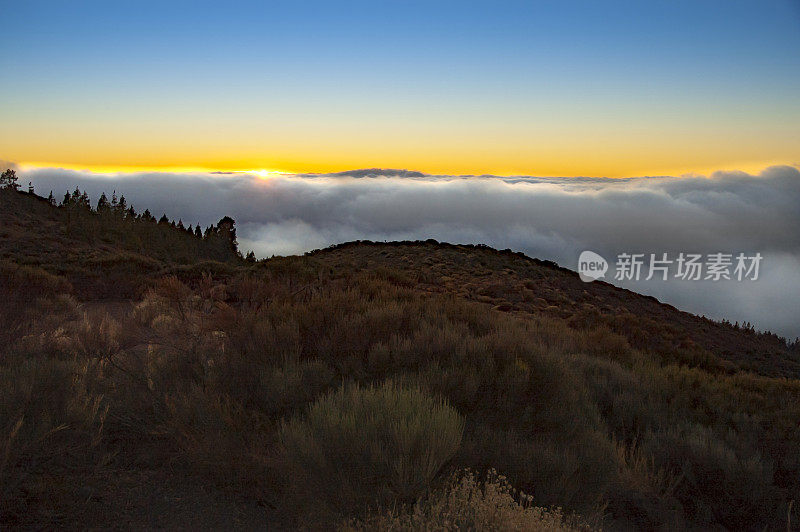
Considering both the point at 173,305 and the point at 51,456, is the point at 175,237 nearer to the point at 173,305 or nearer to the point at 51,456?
the point at 173,305

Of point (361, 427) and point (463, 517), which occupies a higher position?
point (361, 427)

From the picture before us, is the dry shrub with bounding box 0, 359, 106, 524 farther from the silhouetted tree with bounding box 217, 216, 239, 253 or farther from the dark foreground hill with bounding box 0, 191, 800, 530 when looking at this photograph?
the silhouetted tree with bounding box 217, 216, 239, 253

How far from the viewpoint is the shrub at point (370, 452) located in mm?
3117

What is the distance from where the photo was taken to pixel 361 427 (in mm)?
3389

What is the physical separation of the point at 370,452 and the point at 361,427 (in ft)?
0.62

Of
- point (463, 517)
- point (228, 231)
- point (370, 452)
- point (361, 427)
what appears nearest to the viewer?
point (463, 517)

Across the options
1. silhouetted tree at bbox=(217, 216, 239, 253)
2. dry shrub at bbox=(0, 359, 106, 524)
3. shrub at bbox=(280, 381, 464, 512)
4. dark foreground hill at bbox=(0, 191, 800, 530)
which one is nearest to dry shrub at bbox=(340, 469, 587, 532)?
dark foreground hill at bbox=(0, 191, 800, 530)

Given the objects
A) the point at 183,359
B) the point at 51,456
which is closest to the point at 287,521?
the point at 51,456

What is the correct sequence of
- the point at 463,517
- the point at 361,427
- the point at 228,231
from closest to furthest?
the point at 463,517, the point at 361,427, the point at 228,231

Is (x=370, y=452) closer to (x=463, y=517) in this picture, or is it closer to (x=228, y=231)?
(x=463, y=517)

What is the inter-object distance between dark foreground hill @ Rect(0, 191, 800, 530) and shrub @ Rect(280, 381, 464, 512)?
0.01 m

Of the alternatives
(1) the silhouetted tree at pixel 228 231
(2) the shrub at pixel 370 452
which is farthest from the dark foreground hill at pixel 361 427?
(1) the silhouetted tree at pixel 228 231

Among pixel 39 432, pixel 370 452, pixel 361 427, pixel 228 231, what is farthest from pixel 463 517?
pixel 228 231

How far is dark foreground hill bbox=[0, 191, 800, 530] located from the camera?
3.22 m
